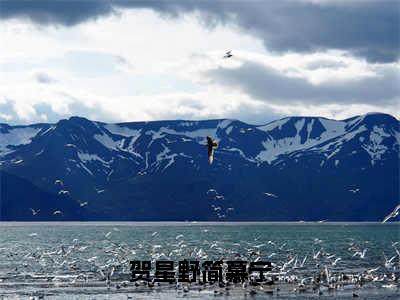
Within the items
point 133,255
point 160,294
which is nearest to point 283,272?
point 160,294

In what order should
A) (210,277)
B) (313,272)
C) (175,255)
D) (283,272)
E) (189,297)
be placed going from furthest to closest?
1. (175,255)
2. (313,272)
3. (283,272)
4. (210,277)
5. (189,297)

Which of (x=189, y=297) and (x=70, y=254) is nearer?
(x=189, y=297)

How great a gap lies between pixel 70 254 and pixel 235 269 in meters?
50.0

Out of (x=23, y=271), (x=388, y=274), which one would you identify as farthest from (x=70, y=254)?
(x=388, y=274)

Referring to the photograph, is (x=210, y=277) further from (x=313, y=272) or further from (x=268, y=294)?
(x=313, y=272)

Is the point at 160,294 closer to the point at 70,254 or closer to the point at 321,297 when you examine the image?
the point at 321,297

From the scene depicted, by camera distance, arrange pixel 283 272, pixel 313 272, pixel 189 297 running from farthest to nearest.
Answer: pixel 313 272 < pixel 283 272 < pixel 189 297

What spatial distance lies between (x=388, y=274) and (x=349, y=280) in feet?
28.1

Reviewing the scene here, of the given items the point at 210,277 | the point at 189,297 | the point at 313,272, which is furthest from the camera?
the point at 313,272

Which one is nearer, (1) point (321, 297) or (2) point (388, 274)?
(1) point (321, 297)

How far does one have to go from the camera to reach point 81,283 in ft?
277

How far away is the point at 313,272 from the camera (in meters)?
97.7

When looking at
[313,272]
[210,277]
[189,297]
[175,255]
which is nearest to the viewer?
[189,297]

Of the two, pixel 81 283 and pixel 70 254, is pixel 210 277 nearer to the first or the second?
pixel 81 283
